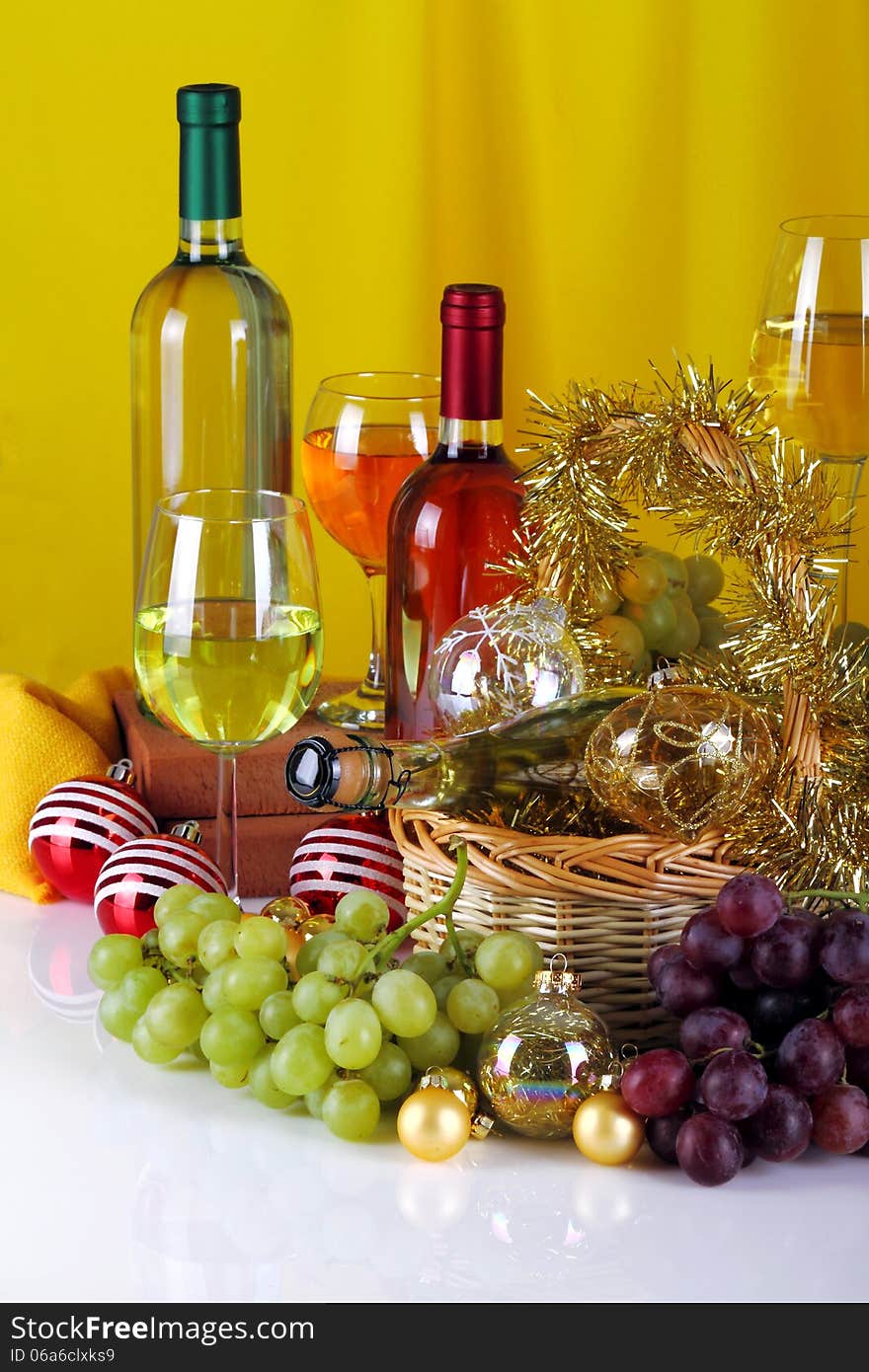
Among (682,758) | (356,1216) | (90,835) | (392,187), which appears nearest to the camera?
(356,1216)

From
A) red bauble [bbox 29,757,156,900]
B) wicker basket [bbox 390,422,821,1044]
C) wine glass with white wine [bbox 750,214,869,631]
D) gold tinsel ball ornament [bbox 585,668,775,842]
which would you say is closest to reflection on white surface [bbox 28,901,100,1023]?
red bauble [bbox 29,757,156,900]

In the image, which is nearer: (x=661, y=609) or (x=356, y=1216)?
(x=356, y=1216)

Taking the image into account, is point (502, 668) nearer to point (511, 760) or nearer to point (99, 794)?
point (511, 760)

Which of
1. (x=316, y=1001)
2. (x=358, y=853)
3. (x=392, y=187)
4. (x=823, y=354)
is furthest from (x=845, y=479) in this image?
(x=392, y=187)

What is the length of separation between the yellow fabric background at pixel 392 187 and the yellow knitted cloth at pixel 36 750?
700 millimetres

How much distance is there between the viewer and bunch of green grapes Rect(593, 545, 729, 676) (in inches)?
41.4

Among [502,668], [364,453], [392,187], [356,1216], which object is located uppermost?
[392,187]

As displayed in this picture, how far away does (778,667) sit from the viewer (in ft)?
2.92

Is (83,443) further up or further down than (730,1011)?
further up

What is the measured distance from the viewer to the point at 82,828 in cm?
108

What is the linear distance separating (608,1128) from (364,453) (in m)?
0.53
